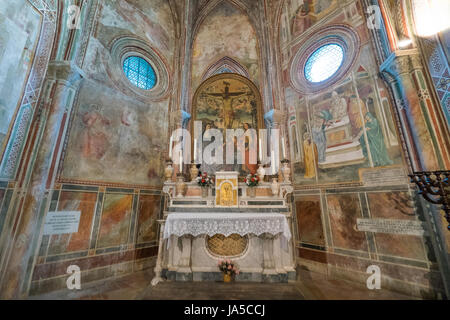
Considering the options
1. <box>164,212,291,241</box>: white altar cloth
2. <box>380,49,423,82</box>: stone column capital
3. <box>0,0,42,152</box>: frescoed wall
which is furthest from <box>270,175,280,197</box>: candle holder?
<box>0,0,42,152</box>: frescoed wall

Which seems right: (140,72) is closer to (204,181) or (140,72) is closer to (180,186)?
(180,186)

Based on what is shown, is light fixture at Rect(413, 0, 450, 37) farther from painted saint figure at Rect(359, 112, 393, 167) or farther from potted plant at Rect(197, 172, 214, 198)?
potted plant at Rect(197, 172, 214, 198)

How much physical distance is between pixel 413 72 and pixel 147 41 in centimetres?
861

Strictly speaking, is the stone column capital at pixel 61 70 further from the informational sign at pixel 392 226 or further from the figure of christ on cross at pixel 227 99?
the informational sign at pixel 392 226

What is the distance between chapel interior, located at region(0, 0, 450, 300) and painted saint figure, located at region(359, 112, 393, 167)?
4 centimetres

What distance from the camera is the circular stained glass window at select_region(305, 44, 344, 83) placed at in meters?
6.35

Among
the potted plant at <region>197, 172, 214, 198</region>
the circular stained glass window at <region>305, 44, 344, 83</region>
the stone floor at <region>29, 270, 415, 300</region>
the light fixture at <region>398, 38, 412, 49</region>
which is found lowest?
the stone floor at <region>29, 270, 415, 300</region>

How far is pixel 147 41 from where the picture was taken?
7.53 m

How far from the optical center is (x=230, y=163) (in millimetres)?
6996

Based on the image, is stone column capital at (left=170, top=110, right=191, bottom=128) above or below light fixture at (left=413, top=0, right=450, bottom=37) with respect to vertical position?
below

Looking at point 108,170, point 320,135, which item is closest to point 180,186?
point 108,170

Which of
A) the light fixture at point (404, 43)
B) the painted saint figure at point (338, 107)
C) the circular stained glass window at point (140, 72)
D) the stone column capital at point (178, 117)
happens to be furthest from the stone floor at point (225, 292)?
the circular stained glass window at point (140, 72)

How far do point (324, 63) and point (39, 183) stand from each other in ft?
29.8
